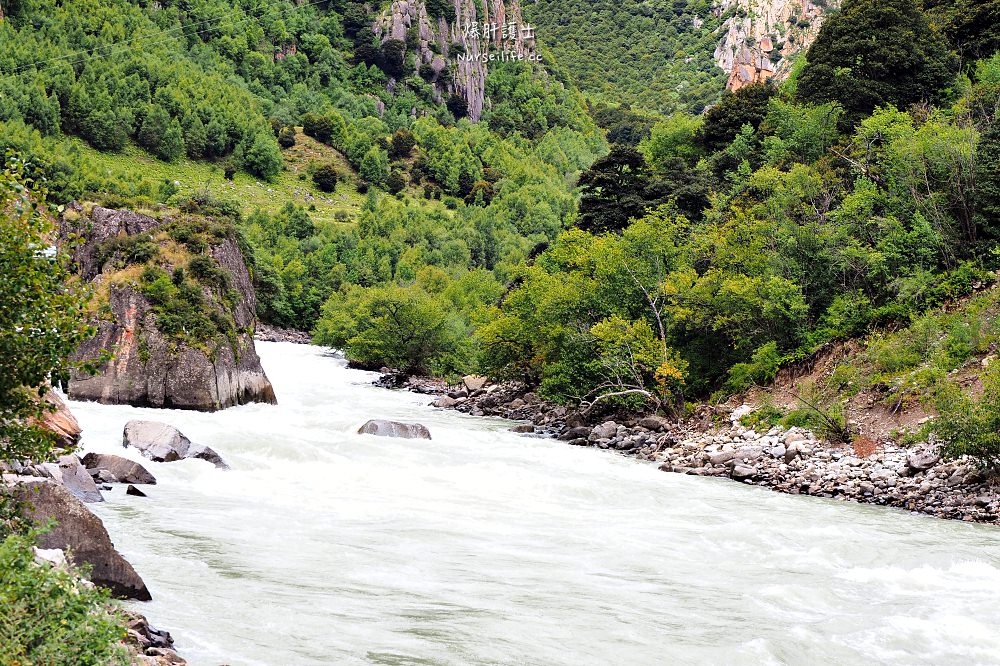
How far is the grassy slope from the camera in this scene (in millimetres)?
117688

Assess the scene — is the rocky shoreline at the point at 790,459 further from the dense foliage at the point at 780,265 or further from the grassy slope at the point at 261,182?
the grassy slope at the point at 261,182

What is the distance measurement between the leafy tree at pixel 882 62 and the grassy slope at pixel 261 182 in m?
79.6

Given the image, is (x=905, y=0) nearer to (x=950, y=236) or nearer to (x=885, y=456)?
(x=950, y=236)

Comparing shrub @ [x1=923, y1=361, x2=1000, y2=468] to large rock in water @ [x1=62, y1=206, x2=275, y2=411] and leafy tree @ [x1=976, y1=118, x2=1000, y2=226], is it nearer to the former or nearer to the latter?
leafy tree @ [x1=976, y1=118, x2=1000, y2=226]

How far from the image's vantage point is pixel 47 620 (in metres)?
7.78

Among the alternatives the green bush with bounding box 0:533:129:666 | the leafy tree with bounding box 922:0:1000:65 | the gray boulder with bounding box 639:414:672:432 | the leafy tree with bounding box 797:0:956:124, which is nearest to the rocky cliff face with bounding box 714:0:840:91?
the leafy tree with bounding box 922:0:1000:65

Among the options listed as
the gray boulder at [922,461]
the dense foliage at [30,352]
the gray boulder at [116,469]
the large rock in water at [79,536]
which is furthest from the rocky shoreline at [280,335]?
the dense foliage at [30,352]

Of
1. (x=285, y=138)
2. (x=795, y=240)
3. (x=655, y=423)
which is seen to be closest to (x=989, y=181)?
(x=795, y=240)

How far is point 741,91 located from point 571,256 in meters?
24.7

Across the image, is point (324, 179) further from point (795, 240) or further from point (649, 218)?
point (795, 240)

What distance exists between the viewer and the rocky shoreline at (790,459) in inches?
890

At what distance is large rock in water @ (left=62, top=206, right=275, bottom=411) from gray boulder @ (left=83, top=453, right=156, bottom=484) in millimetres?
10573

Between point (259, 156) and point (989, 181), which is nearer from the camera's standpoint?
point (989, 181)

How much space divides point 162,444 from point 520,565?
1177cm
